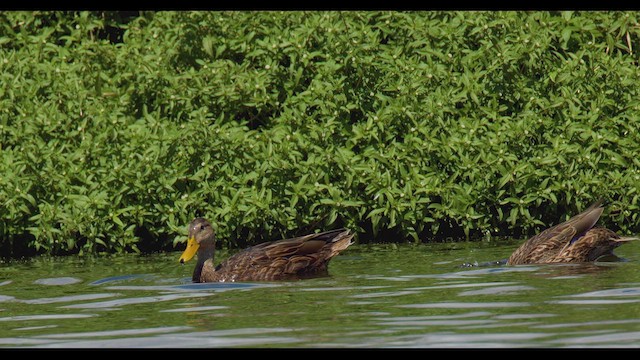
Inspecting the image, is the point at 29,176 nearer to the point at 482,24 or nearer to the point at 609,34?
the point at 482,24

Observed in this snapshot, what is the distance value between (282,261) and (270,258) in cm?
11

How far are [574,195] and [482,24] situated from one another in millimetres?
2420

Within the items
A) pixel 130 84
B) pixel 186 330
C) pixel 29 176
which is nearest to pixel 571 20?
pixel 130 84

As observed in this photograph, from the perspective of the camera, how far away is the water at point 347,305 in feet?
24.5

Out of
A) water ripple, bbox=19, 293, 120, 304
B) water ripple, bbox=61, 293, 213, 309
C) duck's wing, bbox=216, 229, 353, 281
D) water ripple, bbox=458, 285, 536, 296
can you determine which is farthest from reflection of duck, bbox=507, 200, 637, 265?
water ripple, bbox=19, 293, 120, 304

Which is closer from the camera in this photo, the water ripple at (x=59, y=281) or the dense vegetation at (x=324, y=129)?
the water ripple at (x=59, y=281)

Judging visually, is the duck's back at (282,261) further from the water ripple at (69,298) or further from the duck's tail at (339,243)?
the water ripple at (69,298)

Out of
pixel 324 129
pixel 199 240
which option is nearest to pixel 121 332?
pixel 199 240

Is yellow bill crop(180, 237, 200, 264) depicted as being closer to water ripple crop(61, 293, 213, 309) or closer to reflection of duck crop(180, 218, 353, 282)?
reflection of duck crop(180, 218, 353, 282)

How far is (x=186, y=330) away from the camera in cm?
809

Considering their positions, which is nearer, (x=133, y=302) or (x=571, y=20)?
(x=133, y=302)

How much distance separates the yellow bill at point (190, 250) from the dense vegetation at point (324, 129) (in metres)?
1.50

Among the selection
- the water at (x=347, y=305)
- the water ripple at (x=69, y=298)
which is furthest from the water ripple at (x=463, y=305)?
the water ripple at (x=69, y=298)

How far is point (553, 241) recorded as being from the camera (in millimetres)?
12047
